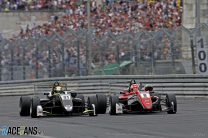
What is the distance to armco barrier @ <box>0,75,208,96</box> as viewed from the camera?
25094 millimetres

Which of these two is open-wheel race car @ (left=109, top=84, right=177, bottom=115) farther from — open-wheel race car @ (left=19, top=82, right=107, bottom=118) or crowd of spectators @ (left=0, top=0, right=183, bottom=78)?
crowd of spectators @ (left=0, top=0, right=183, bottom=78)

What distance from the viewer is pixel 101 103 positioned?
18.2 meters

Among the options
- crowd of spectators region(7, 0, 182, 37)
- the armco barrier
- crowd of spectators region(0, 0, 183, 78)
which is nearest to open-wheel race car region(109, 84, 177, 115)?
the armco barrier

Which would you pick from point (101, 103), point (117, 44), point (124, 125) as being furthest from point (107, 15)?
point (124, 125)

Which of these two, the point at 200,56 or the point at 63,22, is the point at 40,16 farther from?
the point at 200,56

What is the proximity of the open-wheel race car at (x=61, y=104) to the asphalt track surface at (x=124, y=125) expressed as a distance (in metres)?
0.24

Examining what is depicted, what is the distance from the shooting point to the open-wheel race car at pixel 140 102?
1762 cm

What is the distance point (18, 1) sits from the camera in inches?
1647

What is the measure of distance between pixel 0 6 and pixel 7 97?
11145 millimetres

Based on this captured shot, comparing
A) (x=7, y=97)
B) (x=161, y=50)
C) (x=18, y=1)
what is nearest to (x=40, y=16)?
(x=18, y=1)

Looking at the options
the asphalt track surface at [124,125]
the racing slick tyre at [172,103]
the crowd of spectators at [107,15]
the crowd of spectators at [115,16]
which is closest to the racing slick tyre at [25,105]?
the asphalt track surface at [124,125]

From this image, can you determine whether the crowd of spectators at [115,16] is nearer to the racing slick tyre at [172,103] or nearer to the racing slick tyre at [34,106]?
the racing slick tyre at [172,103]

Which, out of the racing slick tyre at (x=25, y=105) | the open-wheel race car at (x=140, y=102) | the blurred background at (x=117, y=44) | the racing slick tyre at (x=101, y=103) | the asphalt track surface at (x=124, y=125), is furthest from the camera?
the blurred background at (x=117, y=44)

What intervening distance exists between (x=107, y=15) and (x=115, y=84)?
911 centimetres
